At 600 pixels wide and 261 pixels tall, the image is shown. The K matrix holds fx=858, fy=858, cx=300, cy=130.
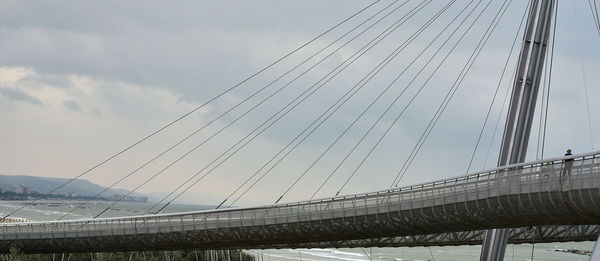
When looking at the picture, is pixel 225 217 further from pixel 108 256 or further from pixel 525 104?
pixel 108 256

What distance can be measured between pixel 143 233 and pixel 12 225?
8705 mm

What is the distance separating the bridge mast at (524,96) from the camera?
29109 millimetres

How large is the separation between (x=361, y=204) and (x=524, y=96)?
7.14 m

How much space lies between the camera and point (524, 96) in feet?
96.5

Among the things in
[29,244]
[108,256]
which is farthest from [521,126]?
[108,256]

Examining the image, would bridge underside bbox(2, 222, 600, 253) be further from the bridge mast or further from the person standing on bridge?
the person standing on bridge

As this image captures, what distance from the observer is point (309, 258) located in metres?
104

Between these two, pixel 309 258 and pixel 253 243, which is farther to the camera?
pixel 309 258

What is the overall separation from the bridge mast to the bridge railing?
224cm

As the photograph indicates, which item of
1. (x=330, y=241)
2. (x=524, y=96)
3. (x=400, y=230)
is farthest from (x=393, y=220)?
(x=524, y=96)

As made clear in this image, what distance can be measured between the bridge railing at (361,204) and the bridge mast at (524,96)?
2239mm

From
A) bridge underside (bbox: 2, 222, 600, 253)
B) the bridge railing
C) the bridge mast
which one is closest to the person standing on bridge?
the bridge railing

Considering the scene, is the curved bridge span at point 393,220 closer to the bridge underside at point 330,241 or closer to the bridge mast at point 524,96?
the bridge underside at point 330,241

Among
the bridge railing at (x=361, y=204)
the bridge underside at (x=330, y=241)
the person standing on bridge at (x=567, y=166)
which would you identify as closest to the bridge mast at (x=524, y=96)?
the bridge railing at (x=361, y=204)
